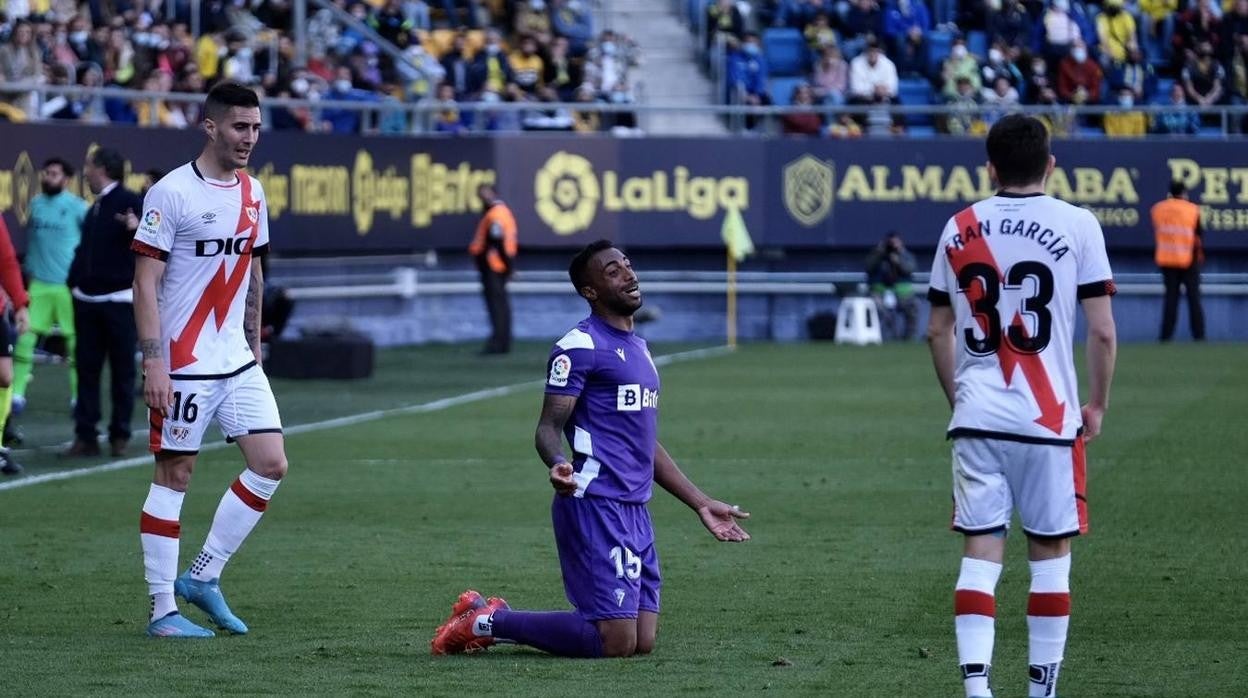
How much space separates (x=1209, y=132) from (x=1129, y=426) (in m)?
16.2

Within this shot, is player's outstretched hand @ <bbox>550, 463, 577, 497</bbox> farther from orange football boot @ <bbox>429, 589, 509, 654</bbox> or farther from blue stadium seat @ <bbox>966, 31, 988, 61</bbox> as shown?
blue stadium seat @ <bbox>966, 31, 988, 61</bbox>

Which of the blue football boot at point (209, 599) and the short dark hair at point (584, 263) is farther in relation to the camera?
the blue football boot at point (209, 599)

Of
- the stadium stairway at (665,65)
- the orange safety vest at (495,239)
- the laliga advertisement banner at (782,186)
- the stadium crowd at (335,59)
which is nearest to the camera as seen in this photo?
the stadium crowd at (335,59)

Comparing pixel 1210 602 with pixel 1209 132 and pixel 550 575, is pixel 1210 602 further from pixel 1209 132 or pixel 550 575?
pixel 1209 132

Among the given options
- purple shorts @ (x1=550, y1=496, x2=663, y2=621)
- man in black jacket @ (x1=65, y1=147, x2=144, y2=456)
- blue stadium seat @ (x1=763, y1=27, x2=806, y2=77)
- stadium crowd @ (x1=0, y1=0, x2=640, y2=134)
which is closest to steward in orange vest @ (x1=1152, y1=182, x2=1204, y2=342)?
blue stadium seat @ (x1=763, y1=27, x2=806, y2=77)

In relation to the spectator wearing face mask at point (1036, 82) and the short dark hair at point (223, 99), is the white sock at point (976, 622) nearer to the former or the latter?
the short dark hair at point (223, 99)

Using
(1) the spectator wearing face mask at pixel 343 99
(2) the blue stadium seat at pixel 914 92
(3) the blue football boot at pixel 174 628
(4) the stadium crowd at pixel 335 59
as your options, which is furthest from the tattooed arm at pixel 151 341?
(2) the blue stadium seat at pixel 914 92

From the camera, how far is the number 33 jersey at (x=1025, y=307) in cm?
681

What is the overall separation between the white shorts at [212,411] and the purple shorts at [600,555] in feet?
4.78

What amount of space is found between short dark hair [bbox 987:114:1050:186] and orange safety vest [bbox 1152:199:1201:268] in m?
25.0

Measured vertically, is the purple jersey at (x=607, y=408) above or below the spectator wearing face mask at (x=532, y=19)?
below

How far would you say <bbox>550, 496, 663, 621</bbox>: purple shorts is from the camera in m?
7.93

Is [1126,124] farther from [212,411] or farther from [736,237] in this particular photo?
[212,411]

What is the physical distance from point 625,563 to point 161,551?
197 centimetres
